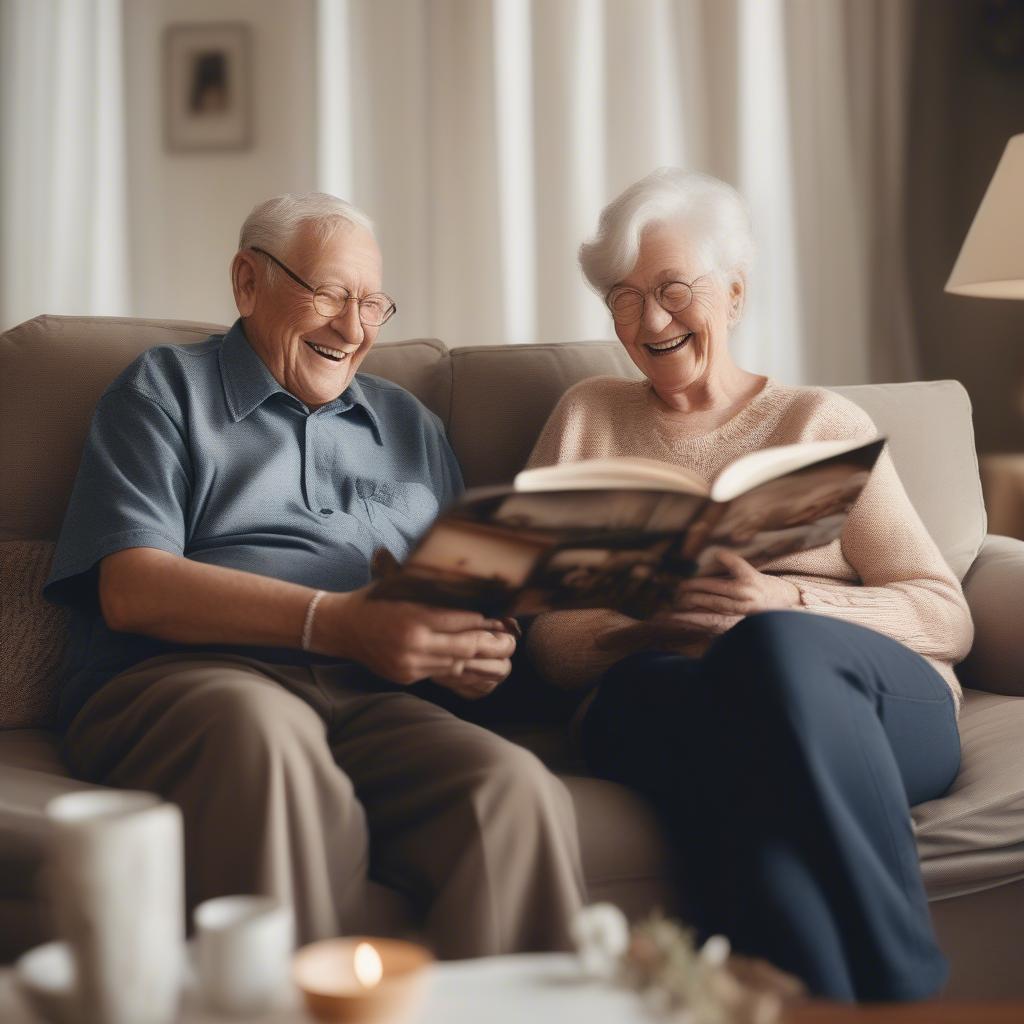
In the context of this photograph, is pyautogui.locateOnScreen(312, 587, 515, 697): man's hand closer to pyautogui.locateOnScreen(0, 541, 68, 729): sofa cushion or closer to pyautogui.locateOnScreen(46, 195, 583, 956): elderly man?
pyautogui.locateOnScreen(46, 195, 583, 956): elderly man

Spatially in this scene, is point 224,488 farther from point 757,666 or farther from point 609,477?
point 757,666

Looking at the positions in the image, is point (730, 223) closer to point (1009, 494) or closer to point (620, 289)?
point (620, 289)

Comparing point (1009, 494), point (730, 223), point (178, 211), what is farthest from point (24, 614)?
point (1009, 494)

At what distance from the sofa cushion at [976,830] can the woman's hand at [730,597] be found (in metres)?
0.29

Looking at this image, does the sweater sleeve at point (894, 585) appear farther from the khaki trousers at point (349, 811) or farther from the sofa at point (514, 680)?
the khaki trousers at point (349, 811)

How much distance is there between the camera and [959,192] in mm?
2846

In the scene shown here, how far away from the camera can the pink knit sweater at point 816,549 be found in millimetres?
1435

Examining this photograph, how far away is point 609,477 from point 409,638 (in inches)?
11.8

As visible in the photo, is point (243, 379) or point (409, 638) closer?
point (409, 638)

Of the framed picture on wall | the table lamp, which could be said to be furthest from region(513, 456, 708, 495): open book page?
the framed picture on wall

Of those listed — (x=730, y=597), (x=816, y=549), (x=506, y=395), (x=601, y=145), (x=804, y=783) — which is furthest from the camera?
(x=601, y=145)

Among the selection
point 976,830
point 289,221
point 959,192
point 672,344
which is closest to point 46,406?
point 289,221

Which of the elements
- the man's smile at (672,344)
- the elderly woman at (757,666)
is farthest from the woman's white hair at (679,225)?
the man's smile at (672,344)

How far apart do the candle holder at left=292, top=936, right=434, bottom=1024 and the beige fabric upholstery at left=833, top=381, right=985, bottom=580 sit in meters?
1.33
